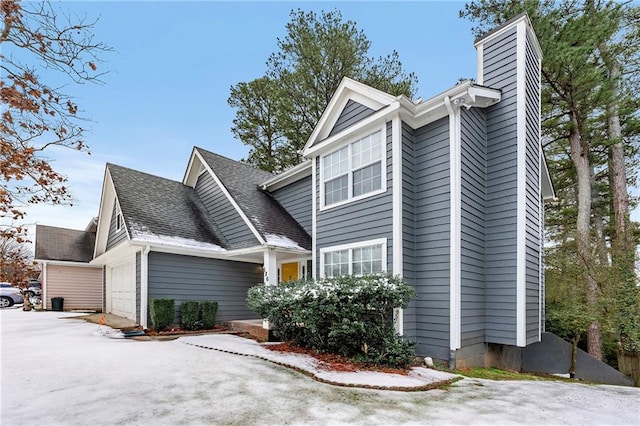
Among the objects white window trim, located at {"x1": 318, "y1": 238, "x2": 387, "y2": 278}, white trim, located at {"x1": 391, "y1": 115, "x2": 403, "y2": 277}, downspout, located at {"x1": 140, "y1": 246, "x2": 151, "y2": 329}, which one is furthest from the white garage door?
white trim, located at {"x1": 391, "y1": 115, "x2": 403, "y2": 277}

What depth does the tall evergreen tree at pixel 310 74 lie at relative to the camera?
17.8m

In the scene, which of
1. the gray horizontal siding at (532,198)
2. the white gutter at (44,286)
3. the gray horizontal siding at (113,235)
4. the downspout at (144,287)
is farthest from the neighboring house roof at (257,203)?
the white gutter at (44,286)

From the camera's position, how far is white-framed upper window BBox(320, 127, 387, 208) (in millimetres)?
8133

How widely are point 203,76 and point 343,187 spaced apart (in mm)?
10776

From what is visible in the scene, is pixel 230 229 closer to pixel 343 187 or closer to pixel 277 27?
pixel 343 187

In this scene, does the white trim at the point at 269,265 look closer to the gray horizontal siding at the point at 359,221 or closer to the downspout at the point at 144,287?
the gray horizontal siding at the point at 359,221

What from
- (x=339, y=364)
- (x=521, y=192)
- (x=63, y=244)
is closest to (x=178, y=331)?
(x=339, y=364)

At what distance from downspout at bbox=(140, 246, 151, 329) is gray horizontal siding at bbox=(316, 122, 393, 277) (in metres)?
4.96

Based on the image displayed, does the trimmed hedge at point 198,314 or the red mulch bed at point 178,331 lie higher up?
the trimmed hedge at point 198,314

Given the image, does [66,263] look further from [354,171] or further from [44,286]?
[354,171]

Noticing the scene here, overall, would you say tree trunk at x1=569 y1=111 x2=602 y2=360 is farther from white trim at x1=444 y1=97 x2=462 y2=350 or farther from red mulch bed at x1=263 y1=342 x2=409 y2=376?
red mulch bed at x1=263 y1=342 x2=409 y2=376

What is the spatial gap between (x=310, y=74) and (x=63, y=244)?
51.5 feet

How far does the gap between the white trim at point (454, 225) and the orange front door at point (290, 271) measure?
594 centimetres

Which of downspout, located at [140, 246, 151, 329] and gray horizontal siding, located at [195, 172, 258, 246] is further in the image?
gray horizontal siding, located at [195, 172, 258, 246]
